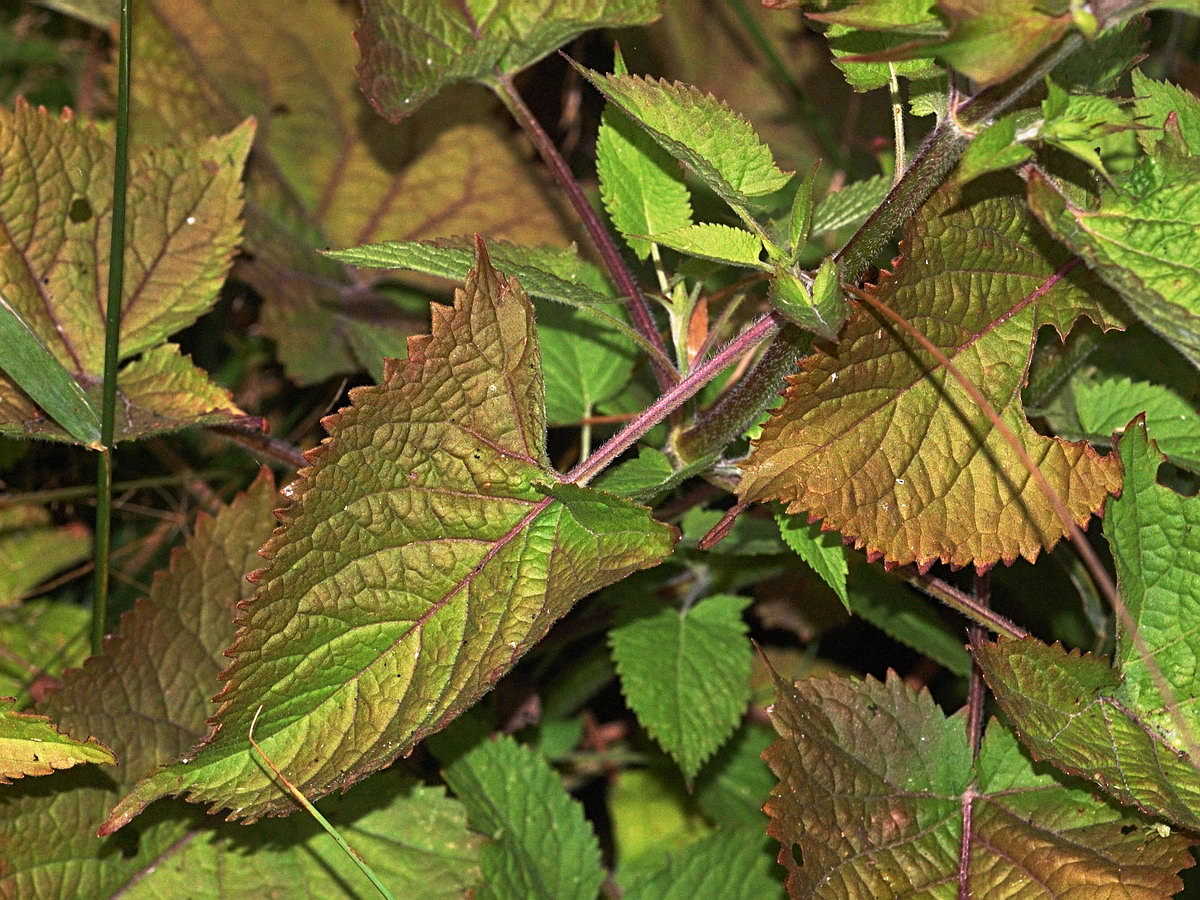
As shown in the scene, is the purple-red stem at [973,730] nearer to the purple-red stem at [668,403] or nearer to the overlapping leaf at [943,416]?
the overlapping leaf at [943,416]

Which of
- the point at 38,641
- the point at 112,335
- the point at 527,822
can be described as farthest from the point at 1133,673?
the point at 38,641

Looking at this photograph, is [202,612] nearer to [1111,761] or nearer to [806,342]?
[806,342]

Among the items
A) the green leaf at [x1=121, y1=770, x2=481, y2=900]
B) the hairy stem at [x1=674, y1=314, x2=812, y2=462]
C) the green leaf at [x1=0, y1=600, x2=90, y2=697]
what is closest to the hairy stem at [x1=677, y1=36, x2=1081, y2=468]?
the hairy stem at [x1=674, y1=314, x2=812, y2=462]

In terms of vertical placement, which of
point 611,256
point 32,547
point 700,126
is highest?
point 700,126

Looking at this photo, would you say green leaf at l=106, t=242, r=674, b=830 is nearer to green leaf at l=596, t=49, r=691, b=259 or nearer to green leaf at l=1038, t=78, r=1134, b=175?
green leaf at l=596, t=49, r=691, b=259

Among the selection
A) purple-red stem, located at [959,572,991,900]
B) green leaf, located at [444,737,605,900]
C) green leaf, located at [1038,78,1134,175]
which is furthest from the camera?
green leaf, located at [444,737,605,900]

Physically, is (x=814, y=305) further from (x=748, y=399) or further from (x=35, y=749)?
(x=35, y=749)
